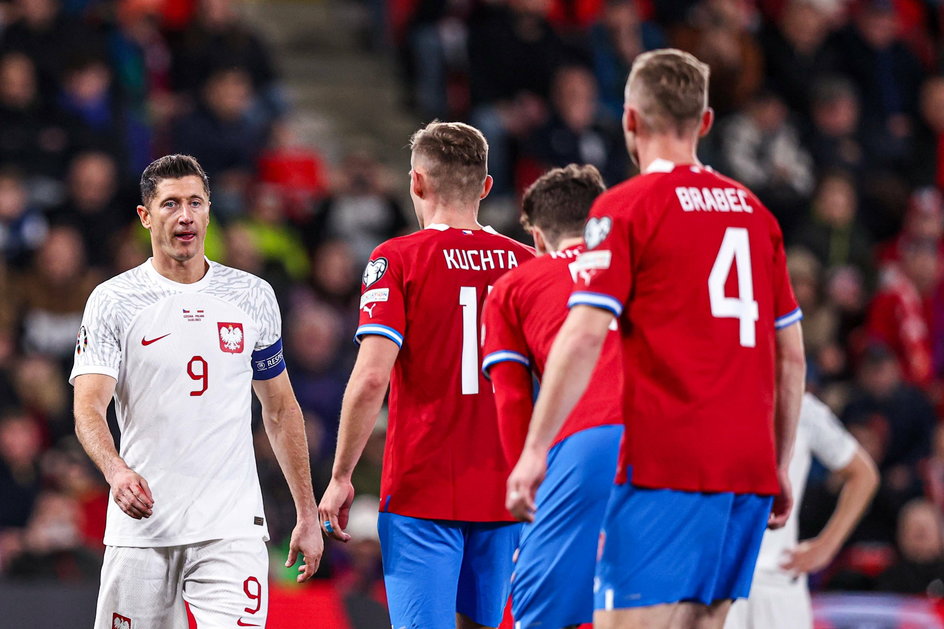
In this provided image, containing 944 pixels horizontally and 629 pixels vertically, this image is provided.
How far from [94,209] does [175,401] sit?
21.1ft

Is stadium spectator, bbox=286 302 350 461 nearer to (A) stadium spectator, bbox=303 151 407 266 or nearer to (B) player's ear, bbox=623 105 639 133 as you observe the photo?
(A) stadium spectator, bbox=303 151 407 266

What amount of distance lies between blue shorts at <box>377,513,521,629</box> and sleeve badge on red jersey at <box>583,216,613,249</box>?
1794 millimetres

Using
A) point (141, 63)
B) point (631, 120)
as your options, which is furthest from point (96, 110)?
point (631, 120)

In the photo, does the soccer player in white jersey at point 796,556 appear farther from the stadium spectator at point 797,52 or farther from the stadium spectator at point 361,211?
the stadium spectator at point 797,52

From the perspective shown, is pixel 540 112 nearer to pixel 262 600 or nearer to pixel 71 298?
pixel 71 298

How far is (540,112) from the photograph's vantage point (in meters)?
15.0

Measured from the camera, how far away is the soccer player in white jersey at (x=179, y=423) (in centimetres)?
600

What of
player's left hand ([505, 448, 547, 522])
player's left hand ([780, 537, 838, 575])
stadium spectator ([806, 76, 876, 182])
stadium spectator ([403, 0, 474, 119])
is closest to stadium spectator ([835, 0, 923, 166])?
stadium spectator ([806, 76, 876, 182])

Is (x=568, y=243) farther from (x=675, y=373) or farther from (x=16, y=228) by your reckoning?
(x=16, y=228)

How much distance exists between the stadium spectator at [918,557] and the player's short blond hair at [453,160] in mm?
6099

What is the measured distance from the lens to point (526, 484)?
458 cm

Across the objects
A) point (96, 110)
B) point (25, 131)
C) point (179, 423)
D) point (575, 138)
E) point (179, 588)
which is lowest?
point (179, 588)

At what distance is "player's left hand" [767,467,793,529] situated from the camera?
5062 mm

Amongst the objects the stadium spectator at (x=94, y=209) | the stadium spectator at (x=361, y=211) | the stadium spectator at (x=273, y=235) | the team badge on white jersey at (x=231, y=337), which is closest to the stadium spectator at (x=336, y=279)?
the stadium spectator at (x=273, y=235)
